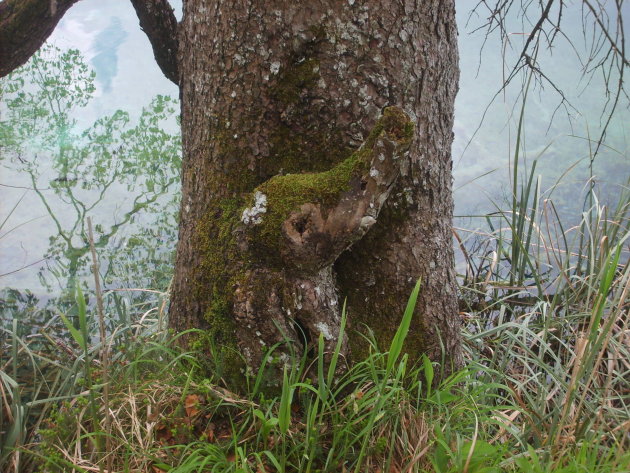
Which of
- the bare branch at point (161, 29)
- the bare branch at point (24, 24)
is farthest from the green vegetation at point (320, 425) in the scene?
the bare branch at point (24, 24)

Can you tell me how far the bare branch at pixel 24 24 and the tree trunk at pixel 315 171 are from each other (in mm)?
968

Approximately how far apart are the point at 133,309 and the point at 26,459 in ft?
4.17

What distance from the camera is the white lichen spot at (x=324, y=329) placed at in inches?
54.9

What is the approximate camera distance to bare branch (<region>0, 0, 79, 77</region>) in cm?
217

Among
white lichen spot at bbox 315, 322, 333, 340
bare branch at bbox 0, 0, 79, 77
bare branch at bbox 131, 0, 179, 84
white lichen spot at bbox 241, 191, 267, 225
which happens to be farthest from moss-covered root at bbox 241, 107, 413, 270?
bare branch at bbox 0, 0, 79, 77

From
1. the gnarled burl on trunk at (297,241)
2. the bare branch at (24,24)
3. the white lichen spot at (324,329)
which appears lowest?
the white lichen spot at (324,329)

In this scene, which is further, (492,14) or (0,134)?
(0,134)

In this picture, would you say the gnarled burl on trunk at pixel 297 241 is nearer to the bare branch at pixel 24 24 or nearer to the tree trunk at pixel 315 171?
the tree trunk at pixel 315 171

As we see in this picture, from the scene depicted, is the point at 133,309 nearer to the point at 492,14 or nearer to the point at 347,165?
the point at 347,165

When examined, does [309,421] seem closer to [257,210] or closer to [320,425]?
[320,425]

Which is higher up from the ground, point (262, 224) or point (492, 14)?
point (492, 14)

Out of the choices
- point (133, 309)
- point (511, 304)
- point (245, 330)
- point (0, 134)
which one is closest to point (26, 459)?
point (245, 330)

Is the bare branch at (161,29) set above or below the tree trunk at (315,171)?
above

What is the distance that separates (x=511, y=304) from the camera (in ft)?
8.40
